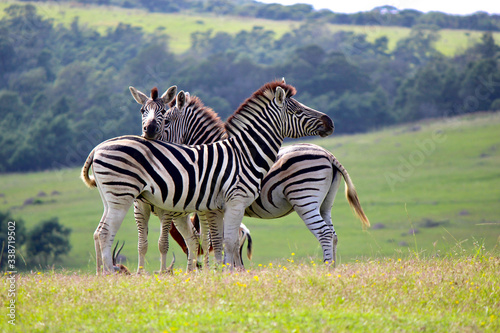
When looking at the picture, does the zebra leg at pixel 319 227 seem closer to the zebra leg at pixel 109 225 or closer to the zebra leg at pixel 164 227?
the zebra leg at pixel 164 227

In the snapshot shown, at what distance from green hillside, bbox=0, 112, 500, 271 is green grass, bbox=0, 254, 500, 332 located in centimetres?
2622

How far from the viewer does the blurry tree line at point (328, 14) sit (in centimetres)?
13112

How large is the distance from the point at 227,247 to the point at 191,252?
2006 mm

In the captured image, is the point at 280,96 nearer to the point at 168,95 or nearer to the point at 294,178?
the point at 294,178

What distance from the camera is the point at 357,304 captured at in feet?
→ 23.4

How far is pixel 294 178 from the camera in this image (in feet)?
33.9

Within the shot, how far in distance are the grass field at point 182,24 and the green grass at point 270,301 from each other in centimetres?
10955

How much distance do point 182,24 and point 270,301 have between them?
147114 millimetres

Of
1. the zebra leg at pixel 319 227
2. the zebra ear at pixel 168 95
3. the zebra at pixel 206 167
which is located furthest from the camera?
the zebra ear at pixel 168 95

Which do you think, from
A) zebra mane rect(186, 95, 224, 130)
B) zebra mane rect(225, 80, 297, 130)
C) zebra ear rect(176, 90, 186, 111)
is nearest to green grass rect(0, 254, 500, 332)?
zebra mane rect(225, 80, 297, 130)

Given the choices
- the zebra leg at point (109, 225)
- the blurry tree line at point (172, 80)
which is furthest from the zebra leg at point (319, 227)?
the blurry tree line at point (172, 80)

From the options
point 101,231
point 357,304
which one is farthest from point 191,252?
point 357,304

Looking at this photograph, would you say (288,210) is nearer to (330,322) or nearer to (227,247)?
(227,247)

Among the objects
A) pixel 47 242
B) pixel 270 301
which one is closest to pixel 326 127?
pixel 270 301
